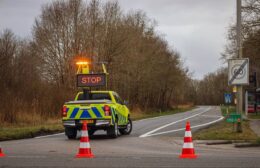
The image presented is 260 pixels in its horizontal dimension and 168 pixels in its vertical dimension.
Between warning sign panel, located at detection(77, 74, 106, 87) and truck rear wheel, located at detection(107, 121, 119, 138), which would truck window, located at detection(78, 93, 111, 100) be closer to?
warning sign panel, located at detection(77, 74, 106, 87)

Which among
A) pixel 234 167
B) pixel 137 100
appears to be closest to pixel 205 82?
pixel 137 100

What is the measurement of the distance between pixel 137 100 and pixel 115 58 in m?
18.2

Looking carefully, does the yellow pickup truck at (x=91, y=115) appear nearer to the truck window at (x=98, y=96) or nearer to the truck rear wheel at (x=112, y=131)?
the truck rear wheel at (x=112, y=131)

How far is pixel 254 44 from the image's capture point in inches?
1367

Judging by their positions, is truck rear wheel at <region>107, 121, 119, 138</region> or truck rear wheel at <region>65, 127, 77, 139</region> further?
truck rear wheel at <region>65, 127, 77, 139</region>

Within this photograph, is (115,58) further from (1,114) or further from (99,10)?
(1,114)

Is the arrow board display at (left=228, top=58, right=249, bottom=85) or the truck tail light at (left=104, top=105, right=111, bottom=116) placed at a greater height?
the arrow board display at (left=228, top=58, right=249, bottom=85)

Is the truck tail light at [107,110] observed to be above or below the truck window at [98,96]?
below

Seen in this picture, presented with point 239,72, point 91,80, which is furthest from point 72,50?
point 239,72

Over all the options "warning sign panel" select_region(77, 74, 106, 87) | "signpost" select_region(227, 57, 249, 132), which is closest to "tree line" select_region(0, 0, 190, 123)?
"warning sign panel" select_region(77, 74, 106, 87)

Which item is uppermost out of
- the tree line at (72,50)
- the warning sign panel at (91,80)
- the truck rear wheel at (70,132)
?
the tree line at (72,50)

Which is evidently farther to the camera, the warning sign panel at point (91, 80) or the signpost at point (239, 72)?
the warning sign panel at point (91, 80)

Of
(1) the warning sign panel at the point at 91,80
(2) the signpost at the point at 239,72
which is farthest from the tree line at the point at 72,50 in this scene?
(2) the signpost at the point at 239,72

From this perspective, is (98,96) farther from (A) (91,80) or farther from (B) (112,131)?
(B) (112,131)
